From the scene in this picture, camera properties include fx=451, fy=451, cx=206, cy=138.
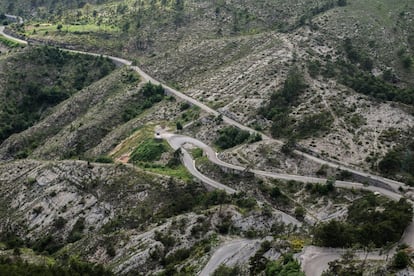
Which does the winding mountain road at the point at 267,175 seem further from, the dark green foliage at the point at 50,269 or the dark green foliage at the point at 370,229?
the dark green foliage at the point at 50,269

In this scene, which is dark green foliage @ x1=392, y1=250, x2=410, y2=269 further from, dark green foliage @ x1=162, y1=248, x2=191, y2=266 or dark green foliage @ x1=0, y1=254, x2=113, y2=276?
dark green foliage @ x1=0, y1=254, x2=113, y2=276

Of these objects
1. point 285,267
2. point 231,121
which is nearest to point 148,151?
point 231,121

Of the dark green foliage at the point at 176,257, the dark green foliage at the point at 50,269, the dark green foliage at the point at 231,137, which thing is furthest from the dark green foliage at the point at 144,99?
the dark green foliage at the point at 176,257

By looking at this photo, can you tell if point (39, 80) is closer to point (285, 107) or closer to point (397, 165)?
point (285, 107)

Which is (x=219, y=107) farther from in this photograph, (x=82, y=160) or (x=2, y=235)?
(x=2, y=235)

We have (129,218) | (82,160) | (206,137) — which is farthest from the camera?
(206,137)

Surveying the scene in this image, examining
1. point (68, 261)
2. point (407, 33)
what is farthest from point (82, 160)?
point (407, 33)

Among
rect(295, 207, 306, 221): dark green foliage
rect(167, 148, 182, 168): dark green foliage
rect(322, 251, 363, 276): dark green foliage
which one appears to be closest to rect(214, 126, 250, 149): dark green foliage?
rect(167, 148, 182, 168): dark green foliage
